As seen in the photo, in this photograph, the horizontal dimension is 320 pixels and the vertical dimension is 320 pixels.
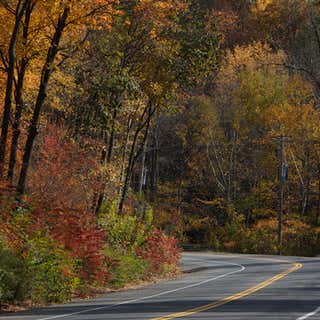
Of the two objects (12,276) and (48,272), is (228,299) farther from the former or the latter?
(12,276)

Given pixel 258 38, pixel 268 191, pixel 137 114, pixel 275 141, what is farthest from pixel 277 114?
pixel 137 114

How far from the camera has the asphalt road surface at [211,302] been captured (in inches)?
658

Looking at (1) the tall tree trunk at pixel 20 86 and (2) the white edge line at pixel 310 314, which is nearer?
(2) the white edge line at pixel 310 314

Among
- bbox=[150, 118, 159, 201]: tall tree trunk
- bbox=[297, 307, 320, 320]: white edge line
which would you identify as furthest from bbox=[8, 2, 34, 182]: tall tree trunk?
bbox=[150, 118, 159, 201]: tall tree trunk

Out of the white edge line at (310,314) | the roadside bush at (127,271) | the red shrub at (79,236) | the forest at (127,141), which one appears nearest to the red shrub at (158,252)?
the forest at (127,141)

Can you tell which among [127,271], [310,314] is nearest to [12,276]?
[310,314]

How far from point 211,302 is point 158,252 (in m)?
14.3

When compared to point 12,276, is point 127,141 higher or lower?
higher

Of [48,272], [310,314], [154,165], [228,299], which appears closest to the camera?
[310,314]

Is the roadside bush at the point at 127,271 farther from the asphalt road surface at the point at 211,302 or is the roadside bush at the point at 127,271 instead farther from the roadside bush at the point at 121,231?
the asphalt road surface at the point at 211,302

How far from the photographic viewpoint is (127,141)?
133ft

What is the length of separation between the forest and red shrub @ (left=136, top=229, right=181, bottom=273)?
0.32 feet

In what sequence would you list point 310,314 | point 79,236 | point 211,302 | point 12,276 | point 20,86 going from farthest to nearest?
point 79,236 → point 20,86 → point 211,302 → point 12,276 → point 310,314

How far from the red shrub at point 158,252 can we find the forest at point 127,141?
0.32 ft
